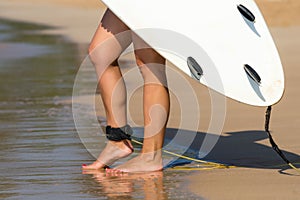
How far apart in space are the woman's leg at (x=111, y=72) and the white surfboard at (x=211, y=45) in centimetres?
23

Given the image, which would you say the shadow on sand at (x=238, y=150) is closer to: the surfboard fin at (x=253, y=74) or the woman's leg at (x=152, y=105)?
the woman's leg at (x=152, y=105)

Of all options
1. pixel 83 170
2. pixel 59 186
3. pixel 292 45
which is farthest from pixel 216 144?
pixel 292 45

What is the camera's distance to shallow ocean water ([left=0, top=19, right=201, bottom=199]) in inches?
211

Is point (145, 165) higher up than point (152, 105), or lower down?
lower down

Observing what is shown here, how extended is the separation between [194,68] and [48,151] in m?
1.54

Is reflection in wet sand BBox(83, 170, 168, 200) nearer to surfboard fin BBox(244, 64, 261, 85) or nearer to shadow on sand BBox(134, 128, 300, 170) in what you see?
shadow on sand BBox(134, 128, 300, 170)

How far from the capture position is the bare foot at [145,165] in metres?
5.85

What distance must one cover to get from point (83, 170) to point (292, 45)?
9.74m

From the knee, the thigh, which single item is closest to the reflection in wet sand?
the knee

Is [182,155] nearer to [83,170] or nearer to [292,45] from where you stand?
[83,170]

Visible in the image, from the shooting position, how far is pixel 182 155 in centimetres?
650

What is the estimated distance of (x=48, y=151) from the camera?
6699 millimetres

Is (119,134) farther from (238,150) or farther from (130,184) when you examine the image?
(238,150)

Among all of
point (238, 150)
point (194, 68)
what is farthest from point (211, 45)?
point (238, 150)
